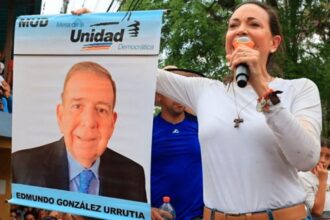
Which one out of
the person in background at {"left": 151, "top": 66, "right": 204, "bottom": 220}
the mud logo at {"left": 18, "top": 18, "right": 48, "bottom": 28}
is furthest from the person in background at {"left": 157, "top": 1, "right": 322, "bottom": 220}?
the mud logo at {"left": 18, "top": 18, "right": 48, "bottom": 28}

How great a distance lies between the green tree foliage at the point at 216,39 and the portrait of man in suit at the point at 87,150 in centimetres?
637

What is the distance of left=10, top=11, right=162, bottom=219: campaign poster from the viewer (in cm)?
268

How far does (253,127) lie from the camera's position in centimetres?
211

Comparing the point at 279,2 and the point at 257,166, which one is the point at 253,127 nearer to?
the point at 257,166

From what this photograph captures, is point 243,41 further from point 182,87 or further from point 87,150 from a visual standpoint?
point 87,150

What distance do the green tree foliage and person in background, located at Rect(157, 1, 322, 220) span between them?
689 centimetres

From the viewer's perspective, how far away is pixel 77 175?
9.44 feet

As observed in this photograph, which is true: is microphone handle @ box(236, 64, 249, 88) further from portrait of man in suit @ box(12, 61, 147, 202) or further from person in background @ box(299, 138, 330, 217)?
person in background @ box(299, 138, 330, 217)

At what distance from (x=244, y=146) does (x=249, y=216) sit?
10.4 inches

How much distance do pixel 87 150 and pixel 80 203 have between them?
0.90 feet

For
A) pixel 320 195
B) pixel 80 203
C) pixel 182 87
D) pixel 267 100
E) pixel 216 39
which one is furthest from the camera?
pixel 216 39

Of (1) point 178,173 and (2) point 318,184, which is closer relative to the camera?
(1) point 178,173

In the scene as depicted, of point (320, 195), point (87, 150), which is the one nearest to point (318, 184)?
point (320, 195)

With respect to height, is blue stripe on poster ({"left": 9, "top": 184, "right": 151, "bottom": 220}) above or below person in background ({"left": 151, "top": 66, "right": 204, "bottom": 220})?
below
